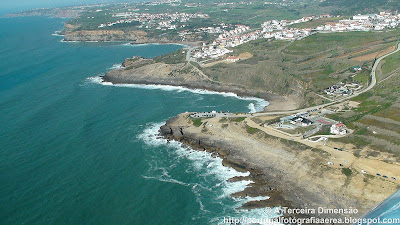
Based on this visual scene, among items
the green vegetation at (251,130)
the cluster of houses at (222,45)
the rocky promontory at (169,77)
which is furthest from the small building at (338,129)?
the cluster of houses at (222,45)

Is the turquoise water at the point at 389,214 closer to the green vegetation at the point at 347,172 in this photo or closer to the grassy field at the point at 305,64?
the green vegetation at the point at 347,172

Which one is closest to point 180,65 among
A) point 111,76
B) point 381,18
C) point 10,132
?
point 111,76

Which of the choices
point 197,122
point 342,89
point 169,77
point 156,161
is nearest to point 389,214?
point 156,161

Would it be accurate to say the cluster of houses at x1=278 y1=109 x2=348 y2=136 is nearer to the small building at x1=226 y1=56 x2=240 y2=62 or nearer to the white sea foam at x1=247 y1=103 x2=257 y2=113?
the white sea foam at x1=247 y1=103 x2=257 y2=113

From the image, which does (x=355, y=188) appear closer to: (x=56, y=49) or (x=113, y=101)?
(x=113, y=101)

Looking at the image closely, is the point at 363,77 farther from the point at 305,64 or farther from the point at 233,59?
the point at 233,59

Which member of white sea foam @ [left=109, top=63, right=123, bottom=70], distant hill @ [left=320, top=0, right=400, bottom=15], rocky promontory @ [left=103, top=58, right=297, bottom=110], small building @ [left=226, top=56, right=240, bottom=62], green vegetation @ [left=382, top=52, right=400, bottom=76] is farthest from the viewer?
distant hill @ [left=320, top=0, right=400, bottom=15]

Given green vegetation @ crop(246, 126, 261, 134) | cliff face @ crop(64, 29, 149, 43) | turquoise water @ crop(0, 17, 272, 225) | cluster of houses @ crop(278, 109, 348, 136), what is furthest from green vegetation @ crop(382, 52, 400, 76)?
cliff face @ crop(64, 29, 149, 43)
